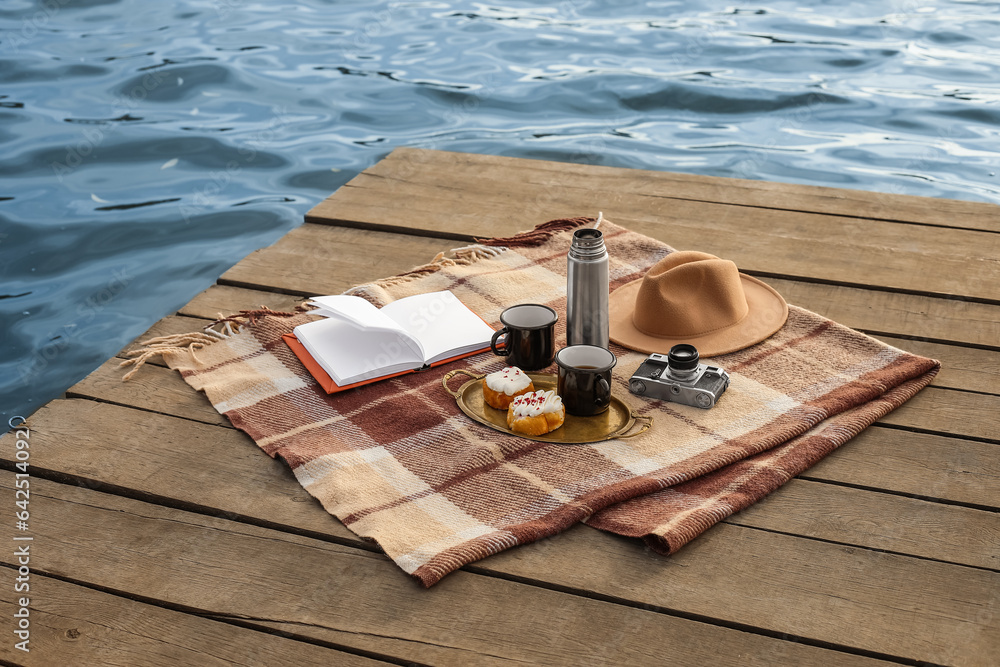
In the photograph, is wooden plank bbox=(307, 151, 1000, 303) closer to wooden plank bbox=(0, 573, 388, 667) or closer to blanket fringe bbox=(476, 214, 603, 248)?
blanket fringe bbox=(476, 214, 603, 248)

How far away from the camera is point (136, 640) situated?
1.15 metres

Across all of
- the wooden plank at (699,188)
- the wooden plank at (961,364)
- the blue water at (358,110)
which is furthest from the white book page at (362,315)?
the blue water at (358,110)

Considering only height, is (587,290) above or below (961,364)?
above

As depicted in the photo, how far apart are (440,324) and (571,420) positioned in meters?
0.39

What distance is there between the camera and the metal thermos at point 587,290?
5.02ft

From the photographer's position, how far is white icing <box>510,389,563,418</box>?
143 centimetres

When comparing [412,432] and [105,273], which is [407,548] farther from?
[105,273]

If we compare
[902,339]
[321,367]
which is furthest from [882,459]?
[321,367]

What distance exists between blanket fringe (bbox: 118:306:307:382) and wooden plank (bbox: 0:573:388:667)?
1.86ft

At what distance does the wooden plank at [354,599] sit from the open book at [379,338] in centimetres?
38

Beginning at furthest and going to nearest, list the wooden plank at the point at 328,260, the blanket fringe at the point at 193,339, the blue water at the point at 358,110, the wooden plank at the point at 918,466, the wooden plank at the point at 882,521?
the blue water at the point at 358,110 → the wooden plank at the point at 328,260 → the blanket fringe at the point at 193,339 → the wooden plank at the point at 918,466 → the wooden plank at the point at 882,521

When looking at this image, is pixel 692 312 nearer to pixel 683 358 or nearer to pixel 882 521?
pixel 683 358

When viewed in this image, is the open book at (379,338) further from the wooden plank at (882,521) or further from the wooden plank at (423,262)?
the wooden plank at (882,521)

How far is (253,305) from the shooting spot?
197cm
